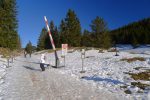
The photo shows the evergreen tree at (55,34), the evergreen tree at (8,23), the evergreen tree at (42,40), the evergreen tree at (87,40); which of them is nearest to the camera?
the evergreen tree at (8,23)

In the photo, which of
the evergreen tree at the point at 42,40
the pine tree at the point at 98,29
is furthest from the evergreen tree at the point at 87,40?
the evergreen tree at the point at 42,40

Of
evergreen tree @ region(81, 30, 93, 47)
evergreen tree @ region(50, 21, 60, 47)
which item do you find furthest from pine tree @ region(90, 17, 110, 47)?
evergreen tree @ region(50, 21, 60, 47)

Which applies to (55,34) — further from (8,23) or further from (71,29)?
(8,23)

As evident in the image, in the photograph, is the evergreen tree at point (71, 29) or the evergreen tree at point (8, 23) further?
the evergreen tree at point (71, 29)

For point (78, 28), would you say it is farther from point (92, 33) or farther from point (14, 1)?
point (14, 1)

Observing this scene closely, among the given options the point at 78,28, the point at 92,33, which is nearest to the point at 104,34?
the point at 92,33

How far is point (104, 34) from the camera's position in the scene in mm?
80438

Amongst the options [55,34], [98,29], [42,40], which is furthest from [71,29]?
[42,40]

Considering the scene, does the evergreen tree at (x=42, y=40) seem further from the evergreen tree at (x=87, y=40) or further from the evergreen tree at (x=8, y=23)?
the evergreen tree at (x=8, y=23)

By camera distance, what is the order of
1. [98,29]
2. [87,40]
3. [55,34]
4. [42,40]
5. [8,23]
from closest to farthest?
[8,23], [98,29], [87,40], [55,34], [42,40]

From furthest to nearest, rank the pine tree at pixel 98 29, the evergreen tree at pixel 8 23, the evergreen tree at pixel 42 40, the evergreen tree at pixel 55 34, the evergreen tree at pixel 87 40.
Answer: the evergreen tree at pixel 42 40
the evergreen tree at pixel 55 34
the evergreen tree at pixel 87 40
the pine tree at pixel 98 29
the evergreen tree at pixel 8 23

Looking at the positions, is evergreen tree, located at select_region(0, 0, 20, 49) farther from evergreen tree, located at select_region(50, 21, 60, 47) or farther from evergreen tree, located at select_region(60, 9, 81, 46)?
evergreen tree, located at select_region(50, 21, 60, 47)

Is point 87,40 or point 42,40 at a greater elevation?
point 42,40

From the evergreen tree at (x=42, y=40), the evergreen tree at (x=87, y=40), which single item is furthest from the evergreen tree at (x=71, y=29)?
the evergreen tree at (x=42, y=40)
